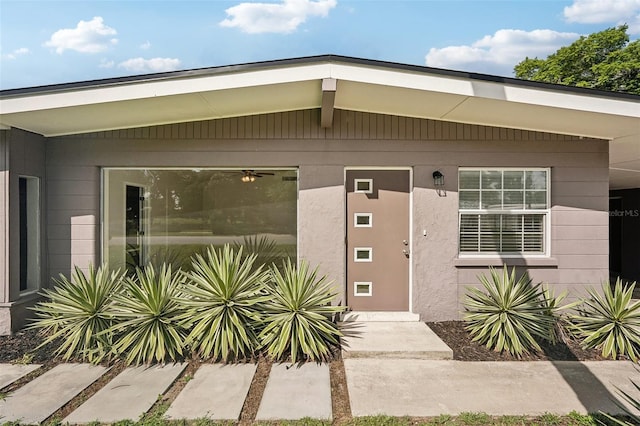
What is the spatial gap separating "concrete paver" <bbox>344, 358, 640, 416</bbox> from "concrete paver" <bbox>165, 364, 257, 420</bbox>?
1.02 metres

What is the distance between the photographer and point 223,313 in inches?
159

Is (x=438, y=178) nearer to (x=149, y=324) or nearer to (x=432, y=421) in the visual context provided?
(x=432, y=421)

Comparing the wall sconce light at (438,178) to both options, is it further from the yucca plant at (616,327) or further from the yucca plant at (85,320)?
the yucca plant at (85,320)

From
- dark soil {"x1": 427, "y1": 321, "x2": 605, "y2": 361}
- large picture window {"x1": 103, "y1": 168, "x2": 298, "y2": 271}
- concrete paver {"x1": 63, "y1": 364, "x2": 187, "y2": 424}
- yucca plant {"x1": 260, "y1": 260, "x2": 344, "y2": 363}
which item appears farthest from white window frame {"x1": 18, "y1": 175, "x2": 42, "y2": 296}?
dark soil {"x1": 427, "y1": 321, "x2": 605, "y2": 361}

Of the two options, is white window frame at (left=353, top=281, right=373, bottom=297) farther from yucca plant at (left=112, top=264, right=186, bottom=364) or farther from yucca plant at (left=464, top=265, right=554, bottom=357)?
yucca plant at (left=112, top=264, right=186, bottom=364)

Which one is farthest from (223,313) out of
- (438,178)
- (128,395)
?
(438,178)

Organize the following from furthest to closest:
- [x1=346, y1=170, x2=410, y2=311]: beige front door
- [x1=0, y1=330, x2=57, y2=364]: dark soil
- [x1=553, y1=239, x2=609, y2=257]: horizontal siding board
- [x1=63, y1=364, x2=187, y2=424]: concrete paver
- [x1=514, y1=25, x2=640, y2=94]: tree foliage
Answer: [x1=514, y1=25, x2=640, y2=94]: tree foliage < [x1=346, y1=170, x2=410, y2=311]: beige front door < [x1=553, y1=239, x2=609, y2=257]: horizontal siding board < [x1=0, y1=330, x2=57, y2=364]: dark soil < [x1=63, y1=364, x2=187, y2=424]: concrete paver

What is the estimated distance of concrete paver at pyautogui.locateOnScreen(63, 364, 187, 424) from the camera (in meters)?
2.98

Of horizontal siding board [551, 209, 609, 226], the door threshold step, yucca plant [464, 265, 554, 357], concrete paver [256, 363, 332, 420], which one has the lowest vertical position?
concrete paver [256, 363, 332, 420]

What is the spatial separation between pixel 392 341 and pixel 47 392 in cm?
351

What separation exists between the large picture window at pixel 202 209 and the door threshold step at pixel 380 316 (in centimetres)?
121

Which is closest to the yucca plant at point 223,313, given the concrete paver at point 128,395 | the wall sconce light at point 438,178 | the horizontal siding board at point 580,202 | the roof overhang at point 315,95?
the concrete paver at point 128,395

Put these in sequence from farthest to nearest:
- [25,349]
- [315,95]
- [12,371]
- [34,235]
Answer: [34,235], [315,95], [25,349], [12,371]

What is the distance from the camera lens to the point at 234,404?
3.16 metres
